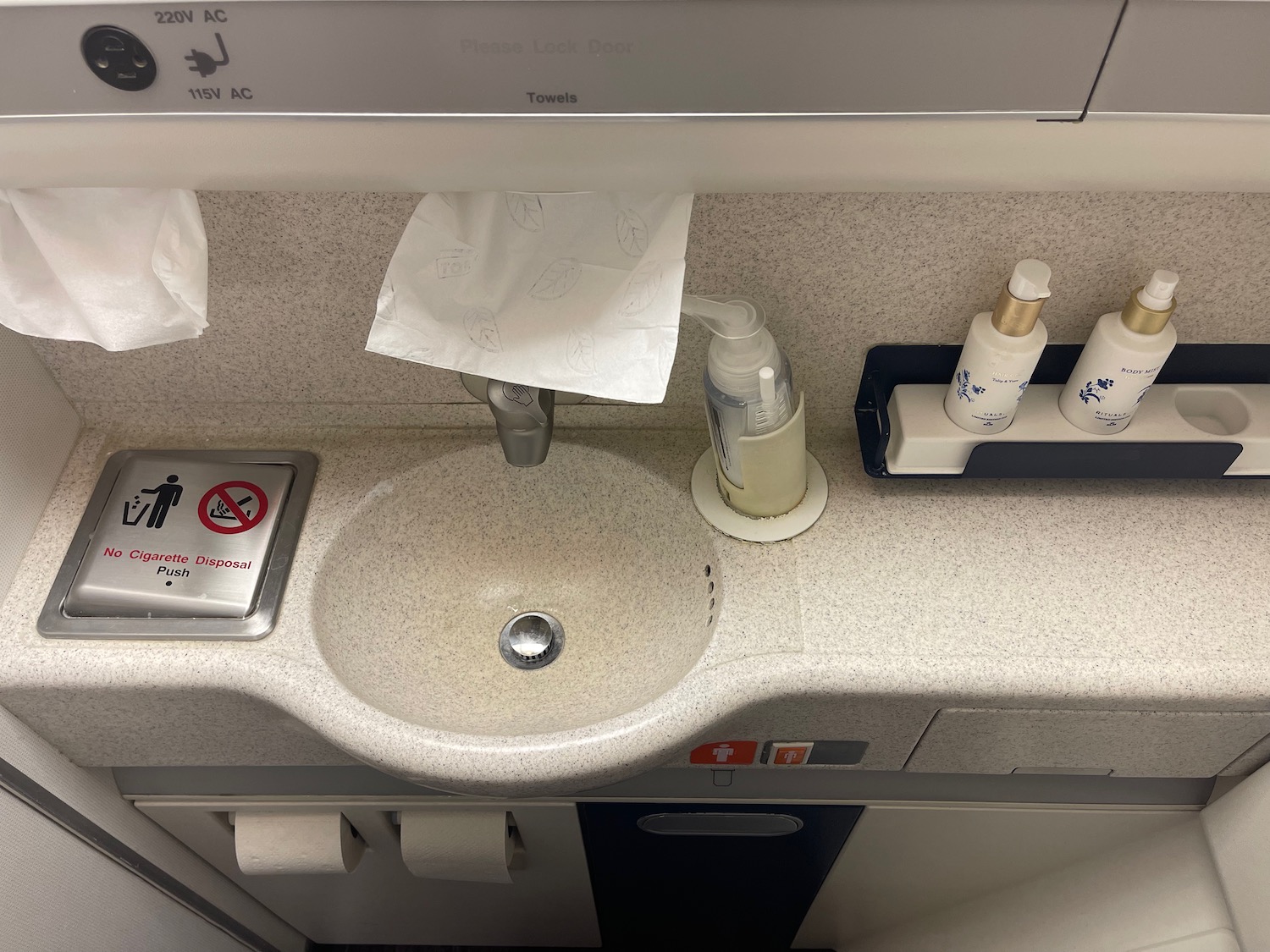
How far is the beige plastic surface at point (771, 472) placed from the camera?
2.04ft

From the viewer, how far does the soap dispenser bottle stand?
572 millimetres

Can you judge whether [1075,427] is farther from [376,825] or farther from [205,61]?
[376,825]

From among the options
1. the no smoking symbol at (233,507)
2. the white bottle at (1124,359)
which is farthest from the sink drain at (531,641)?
the white bottle at (1124,359)

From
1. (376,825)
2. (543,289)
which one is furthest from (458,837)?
(543,289)

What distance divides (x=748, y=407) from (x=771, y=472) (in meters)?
0.07

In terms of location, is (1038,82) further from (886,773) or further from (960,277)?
(886,773)

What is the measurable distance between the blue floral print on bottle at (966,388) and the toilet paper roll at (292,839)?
71cm

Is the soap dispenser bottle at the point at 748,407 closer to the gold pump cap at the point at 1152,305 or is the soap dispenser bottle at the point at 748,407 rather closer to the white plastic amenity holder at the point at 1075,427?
the white plastic amenity holder at the point at 1075,427

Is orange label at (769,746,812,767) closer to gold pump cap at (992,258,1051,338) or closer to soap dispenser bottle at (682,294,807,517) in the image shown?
soap dispenser bottle at (682,294,807,517)

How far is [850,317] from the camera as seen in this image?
2.18ft

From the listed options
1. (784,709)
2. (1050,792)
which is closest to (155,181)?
(784,709)

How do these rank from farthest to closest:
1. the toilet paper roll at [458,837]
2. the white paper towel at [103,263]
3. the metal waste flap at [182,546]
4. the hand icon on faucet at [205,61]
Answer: the toilet paper roll at [458,837], the metal waste flap at [182,546], the white paper towel at [103,263], the hand icon on faucet at [205,61]

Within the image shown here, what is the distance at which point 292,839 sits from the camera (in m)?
0.85

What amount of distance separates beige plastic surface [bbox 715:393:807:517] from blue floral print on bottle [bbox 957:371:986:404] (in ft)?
→ 0.39
